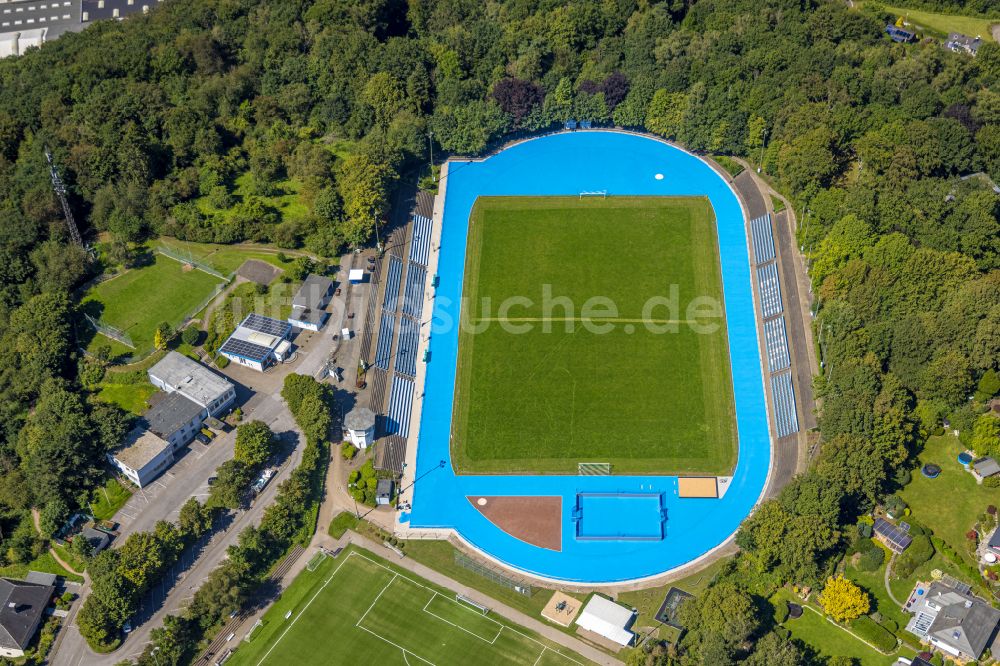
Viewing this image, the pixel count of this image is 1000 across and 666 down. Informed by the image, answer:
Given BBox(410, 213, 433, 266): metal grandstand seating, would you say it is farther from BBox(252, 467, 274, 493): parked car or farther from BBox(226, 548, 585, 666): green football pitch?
BBox(226, 548, 585, 666): green football pitch

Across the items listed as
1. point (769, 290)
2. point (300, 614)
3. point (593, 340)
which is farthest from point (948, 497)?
point (300, 614)

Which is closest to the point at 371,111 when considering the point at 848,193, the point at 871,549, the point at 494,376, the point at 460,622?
the point at 494,376

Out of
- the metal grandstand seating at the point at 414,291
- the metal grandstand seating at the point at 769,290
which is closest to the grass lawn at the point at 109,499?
the metal grandstand seating at the point at 414,291

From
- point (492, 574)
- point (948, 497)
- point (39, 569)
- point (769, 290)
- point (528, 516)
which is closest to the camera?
point (39, 569)

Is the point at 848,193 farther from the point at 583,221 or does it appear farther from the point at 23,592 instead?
the point at 23,592

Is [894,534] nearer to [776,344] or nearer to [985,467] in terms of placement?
[985,467]
